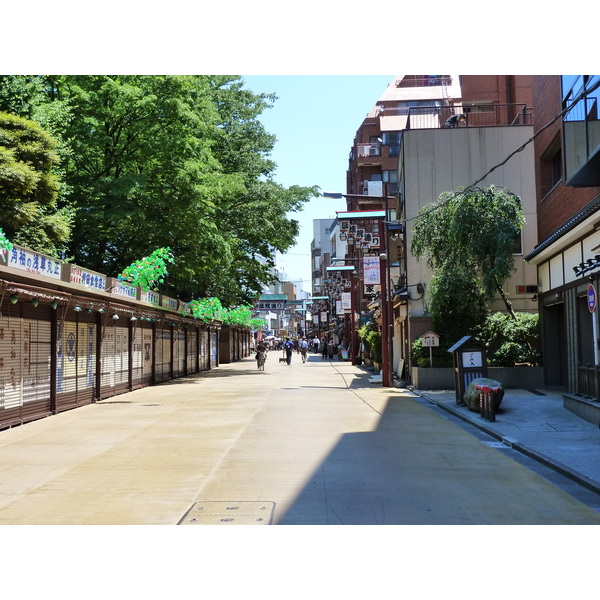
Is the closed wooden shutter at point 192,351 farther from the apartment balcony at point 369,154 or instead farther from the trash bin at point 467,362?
the apartment balcony at point 369,154

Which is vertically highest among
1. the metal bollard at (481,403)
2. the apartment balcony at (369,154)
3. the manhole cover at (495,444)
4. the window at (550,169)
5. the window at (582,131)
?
the apartment balcony at (369,154)

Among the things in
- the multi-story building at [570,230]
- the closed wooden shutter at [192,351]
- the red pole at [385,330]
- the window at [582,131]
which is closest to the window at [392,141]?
the closed wooden shutter at [192,351]

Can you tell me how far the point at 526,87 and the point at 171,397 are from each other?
2760 centimetres

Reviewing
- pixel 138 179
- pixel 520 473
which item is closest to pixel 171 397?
pixel 138 179

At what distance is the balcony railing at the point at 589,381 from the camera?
14383mm

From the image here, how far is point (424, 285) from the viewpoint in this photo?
28875 mm

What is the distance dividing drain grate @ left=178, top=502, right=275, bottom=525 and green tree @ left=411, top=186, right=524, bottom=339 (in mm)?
17439

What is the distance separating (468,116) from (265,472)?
26.9 m

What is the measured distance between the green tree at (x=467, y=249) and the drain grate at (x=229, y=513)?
57.2 ft

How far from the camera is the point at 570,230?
55.1 feet

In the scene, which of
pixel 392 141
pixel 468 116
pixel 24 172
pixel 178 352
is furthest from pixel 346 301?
pixel 24 172

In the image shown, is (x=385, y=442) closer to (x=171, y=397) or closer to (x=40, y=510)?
(x=40, y=510)

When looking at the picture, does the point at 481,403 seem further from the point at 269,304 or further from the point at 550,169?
the point at 269,304
